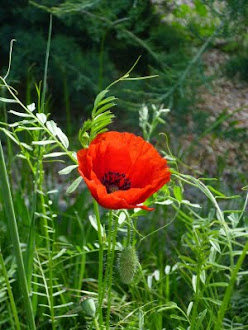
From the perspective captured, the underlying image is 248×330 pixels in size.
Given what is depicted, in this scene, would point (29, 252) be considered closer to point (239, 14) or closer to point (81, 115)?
point (239, 14)

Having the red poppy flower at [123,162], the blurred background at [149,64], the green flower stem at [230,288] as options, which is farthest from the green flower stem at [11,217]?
the blurred background at [149,64]

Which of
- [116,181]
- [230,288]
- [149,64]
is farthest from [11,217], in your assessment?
[149,64]

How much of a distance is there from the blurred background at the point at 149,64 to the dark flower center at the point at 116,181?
1.33 metres

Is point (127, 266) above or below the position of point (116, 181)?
below

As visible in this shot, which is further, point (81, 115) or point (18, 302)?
point (81, 115)

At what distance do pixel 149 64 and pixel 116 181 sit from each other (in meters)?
1.81

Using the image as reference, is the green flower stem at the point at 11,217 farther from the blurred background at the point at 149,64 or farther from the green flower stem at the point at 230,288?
the blurred background at the point at 149,64

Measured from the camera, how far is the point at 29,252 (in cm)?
106

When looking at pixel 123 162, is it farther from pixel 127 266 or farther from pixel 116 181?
pixel 127 266

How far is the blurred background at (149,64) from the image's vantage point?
2.32 metres

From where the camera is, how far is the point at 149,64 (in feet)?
8.68

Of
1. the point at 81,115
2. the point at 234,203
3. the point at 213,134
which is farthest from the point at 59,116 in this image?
the point at 234,203

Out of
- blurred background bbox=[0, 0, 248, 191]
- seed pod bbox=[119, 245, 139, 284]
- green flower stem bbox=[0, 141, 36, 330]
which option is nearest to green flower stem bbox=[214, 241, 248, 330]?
seed pod bbox=[119, 245, 139, 284]

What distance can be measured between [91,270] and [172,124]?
3.30 ft
